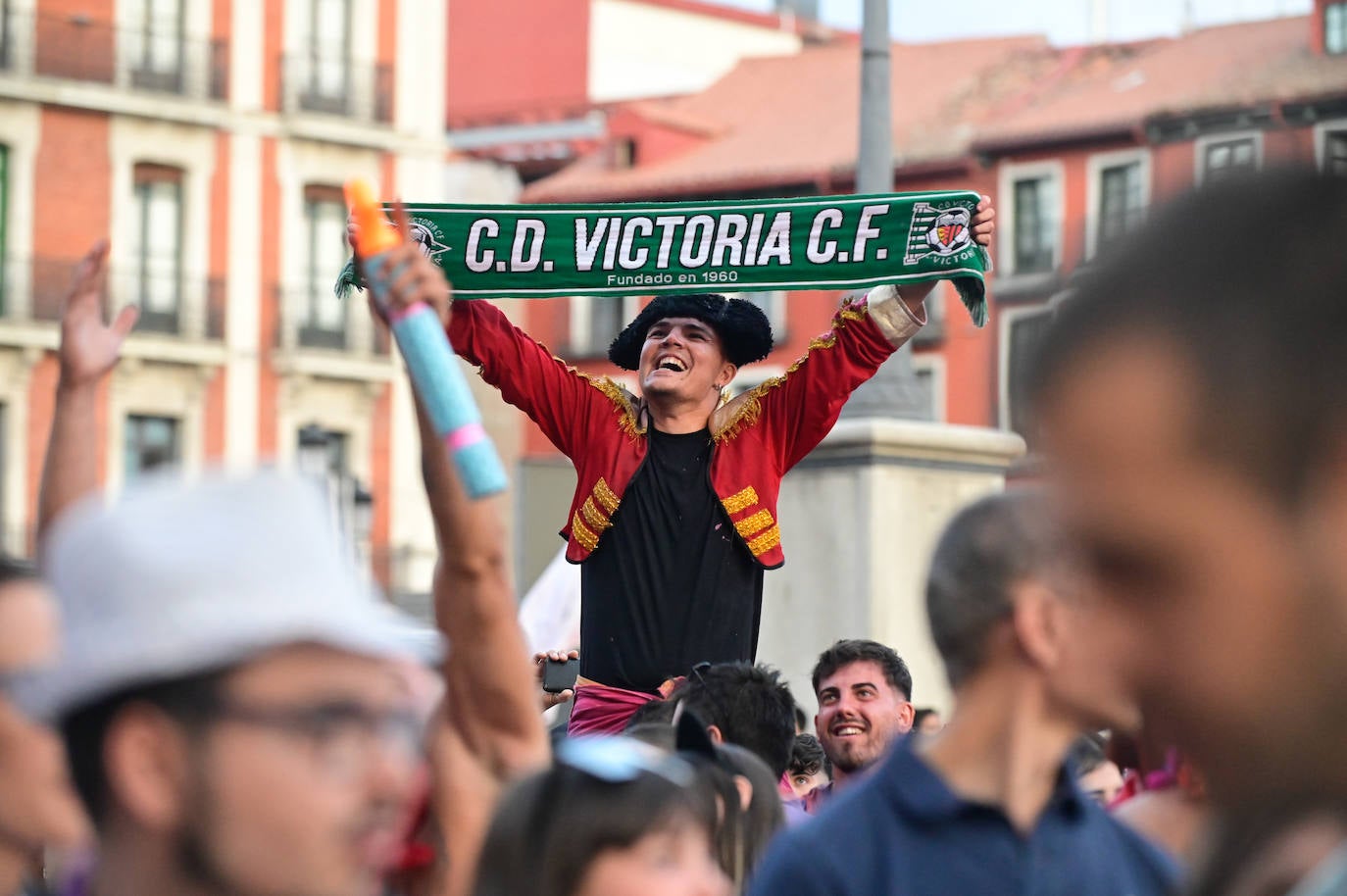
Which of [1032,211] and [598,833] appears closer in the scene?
[598,833]

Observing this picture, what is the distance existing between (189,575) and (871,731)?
4.17 metres

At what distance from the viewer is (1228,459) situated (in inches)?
52.4

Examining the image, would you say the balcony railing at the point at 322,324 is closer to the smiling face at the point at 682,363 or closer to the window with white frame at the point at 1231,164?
the smiling face at the point at 682,363

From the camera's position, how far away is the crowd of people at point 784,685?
4.37 feet

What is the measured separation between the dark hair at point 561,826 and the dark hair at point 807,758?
4.13m

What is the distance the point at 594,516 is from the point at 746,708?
1.48m

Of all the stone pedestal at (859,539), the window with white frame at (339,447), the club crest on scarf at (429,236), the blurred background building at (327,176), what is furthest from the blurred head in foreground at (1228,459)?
the window with white frame at (339,447)

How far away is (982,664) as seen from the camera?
304cm

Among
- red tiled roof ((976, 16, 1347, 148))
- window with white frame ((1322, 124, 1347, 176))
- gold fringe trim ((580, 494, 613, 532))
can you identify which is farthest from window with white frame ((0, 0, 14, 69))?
window with white frame ((1322, 124, 1347, 176))

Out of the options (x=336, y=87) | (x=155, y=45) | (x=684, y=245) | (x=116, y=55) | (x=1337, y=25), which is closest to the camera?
(x=684, y=245)

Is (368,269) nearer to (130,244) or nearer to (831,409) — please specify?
(831,409)

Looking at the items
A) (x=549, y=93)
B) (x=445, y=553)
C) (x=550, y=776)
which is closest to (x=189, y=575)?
(x=550, y=776)

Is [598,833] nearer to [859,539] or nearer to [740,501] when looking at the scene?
[740,501]

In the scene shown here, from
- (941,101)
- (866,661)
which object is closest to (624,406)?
(866,661)
